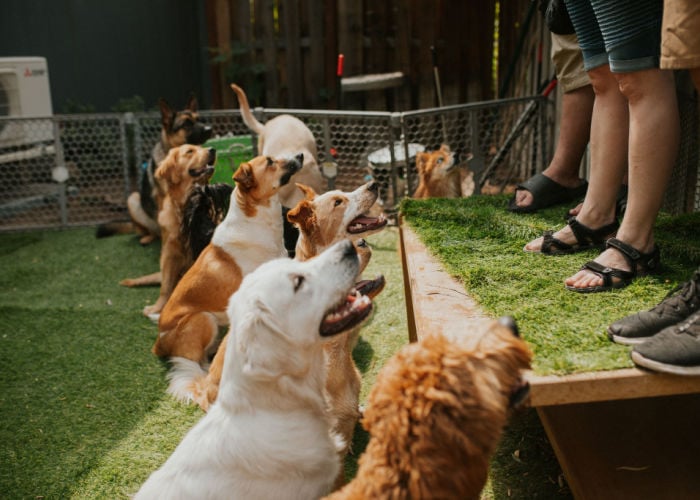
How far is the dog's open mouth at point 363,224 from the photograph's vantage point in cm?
380

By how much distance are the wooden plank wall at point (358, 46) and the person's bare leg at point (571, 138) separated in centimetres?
533

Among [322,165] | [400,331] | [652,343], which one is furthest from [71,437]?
[322,165]

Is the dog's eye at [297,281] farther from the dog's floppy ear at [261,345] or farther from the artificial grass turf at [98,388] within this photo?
the artificial grass turf at [98,388]

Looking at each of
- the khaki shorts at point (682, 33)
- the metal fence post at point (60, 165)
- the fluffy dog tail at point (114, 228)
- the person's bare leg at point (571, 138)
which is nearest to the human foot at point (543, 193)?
the person's bare leg at point (571, 138)

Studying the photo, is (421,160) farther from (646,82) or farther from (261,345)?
(261,345)

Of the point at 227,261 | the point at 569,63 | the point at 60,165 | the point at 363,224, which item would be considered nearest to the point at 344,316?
the point at 363,224

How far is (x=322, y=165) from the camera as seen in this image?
6.89 meters

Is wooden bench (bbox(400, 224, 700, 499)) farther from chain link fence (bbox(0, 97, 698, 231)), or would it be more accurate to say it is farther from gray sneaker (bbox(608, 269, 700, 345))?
chain link fence (bbox(0, 97, 698, 231))

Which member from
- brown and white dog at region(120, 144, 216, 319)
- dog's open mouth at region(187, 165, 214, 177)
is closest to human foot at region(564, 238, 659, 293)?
brown and white dog at region(120, 144, 216, 319)

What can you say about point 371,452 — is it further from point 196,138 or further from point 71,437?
point 196,138

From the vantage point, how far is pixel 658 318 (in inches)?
82.8

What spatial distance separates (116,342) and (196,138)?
2.97 m

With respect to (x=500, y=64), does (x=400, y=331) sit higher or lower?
lower

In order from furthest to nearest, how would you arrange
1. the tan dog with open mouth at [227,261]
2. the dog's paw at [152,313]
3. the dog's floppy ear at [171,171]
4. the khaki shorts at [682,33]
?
the dog's floppy ear at [171,171]
the dog's paw at [152,313]
the tan dog with open mouth at [227,261]
the khaki shorts at [682,33]
